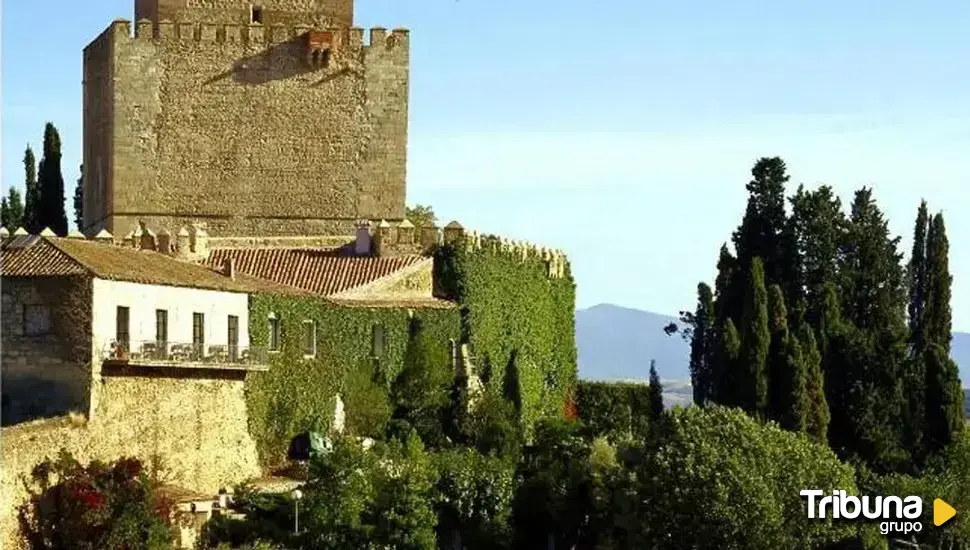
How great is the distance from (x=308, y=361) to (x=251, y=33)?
477 inches

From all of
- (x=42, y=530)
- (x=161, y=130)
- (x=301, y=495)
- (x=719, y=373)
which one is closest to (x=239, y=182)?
(x=161, y=130)

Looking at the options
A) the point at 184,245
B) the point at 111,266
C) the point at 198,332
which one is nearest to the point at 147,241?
the point at 184,245

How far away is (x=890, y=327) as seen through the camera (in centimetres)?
6625

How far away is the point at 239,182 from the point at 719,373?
12.4 m

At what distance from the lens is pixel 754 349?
196ft

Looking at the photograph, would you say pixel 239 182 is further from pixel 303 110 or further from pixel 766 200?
pixel 766 200

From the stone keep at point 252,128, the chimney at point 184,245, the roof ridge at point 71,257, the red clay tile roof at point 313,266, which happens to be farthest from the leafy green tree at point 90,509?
the stone keep at point 252,128

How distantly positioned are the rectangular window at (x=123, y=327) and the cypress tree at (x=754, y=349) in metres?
18.8

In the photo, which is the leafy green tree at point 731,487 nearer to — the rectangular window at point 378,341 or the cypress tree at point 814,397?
the rectangular window at point 378,341

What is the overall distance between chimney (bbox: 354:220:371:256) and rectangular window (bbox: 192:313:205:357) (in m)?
11.0

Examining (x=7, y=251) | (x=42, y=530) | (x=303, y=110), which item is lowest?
(x=42, y=530)

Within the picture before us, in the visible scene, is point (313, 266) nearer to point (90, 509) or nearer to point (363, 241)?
point (363, 241)

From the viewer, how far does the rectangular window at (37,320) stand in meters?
43.1

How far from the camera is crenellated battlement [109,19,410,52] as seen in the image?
6019 centimetres
